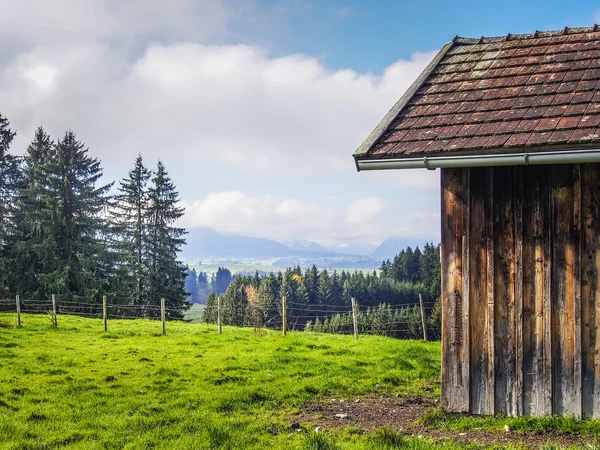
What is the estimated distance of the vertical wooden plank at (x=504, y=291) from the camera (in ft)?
24.6

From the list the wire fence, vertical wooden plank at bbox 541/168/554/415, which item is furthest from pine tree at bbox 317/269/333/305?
vertical wooden plank at bbox 541/168/554/415

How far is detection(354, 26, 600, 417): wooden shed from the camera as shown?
7062mm

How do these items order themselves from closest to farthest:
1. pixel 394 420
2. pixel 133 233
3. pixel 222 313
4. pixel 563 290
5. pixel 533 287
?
pixel 563 290, pixel 533 287, pixel 394 420, pixel 222 313, pixel 133 233

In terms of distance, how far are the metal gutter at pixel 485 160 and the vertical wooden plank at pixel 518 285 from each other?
2.46 ft

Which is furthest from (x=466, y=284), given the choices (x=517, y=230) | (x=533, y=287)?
(x=517, y=230)

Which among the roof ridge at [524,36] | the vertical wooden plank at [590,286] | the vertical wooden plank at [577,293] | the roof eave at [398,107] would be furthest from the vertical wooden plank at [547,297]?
the roof ridge at [524,36]

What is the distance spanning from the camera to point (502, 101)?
7.96 metres

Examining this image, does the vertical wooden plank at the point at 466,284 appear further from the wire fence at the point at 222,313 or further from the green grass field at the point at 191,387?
the wire fence at the point at 222,313

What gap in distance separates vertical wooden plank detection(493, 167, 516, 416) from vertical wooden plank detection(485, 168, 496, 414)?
0.13 feet

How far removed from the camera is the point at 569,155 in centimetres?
648

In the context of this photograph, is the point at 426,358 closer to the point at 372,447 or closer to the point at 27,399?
the point at 372,447

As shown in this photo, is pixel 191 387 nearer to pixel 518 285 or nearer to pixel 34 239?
pixel 518 285

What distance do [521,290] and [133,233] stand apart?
4353 cm

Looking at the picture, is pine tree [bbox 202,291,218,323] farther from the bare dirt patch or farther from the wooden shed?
the wooden shed
